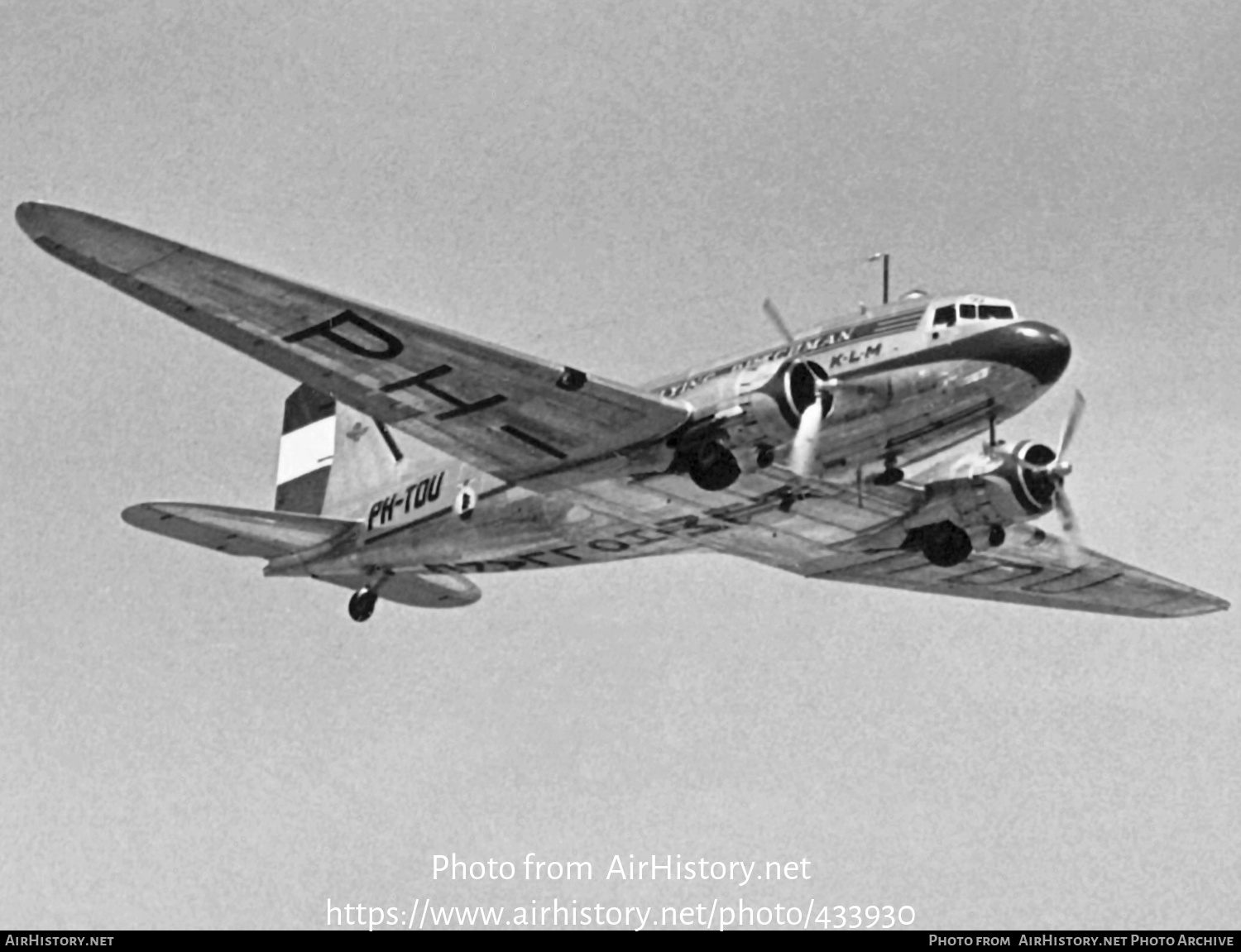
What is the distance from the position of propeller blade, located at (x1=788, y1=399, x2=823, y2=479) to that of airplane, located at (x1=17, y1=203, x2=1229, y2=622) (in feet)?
0.11

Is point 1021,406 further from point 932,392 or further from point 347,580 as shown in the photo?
point 347,580

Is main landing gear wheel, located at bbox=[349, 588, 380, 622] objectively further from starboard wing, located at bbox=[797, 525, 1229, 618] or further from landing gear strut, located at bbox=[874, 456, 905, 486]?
landing gear strut, located at bbox=[874, 456, 905, 486]

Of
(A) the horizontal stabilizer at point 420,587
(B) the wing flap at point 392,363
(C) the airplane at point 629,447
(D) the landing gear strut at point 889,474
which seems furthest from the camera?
(A) the horizontal stabilizer at point 420,587

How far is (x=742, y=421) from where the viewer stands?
29.0 metres

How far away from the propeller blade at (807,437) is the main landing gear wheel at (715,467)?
0.86 metres

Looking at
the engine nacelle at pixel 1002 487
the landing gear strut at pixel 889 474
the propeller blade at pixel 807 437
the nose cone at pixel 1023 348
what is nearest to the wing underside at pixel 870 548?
the engine nacelle at pixel 1002 487

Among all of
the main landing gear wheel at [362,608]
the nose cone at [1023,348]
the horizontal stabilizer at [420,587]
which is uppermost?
the nose cone at [1023,348]

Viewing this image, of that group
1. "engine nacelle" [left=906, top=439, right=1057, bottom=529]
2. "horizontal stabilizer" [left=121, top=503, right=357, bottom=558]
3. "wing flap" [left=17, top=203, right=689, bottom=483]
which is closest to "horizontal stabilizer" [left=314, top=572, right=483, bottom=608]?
"horizontal stabilizer" [left=121, top=503, right=357, bottom=558]

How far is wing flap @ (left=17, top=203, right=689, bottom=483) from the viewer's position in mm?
26844

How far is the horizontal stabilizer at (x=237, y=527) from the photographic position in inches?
1300

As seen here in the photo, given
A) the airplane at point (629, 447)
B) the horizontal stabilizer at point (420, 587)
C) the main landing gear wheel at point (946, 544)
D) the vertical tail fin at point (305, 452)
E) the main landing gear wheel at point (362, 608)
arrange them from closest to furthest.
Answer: the airplane at point (629, 447) → the main landing gear wheel at point (946, 544) → the main landing gear wheel at point (362, 608) → the horizontal stabilizer at point (420, 587) → the vertical tail fin at point (305, 452)

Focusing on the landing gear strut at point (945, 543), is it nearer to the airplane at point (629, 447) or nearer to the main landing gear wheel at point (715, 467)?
the airplane at point (629, 447)

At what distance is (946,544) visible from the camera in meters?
33.0

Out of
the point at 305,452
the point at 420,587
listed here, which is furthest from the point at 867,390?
the point at 305,452
